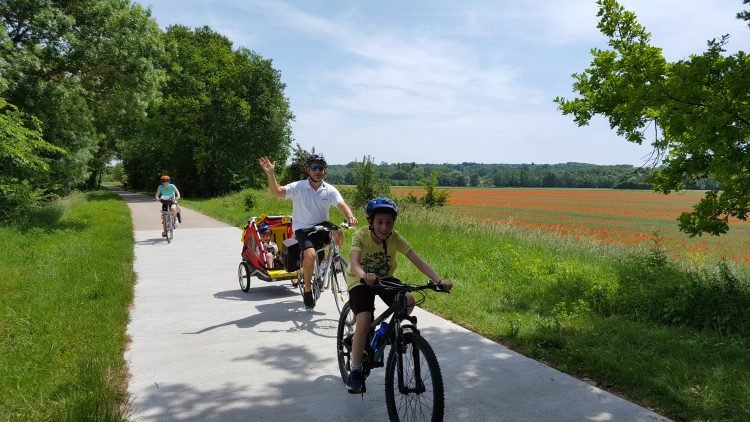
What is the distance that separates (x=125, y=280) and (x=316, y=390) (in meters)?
5.43

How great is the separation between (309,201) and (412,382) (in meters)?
3.56

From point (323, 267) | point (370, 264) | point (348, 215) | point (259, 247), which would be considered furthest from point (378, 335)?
point (259, 247)

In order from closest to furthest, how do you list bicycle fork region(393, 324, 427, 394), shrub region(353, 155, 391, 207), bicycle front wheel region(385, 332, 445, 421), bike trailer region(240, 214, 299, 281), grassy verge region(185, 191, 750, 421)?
bicycle front wheel region(385, 332, 445, 421), bicycle fork region(393, 324, 427, 394), grassy verge region(185, 191, 750, 421), bike trailer region(240, 214, 299, 281), shrub region(353, 155, 391, 207)

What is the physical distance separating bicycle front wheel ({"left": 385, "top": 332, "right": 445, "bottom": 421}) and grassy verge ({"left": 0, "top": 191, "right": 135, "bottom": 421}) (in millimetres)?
1883

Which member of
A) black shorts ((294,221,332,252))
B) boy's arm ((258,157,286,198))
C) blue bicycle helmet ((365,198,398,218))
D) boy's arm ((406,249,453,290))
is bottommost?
black shorts ((294,221,332,252))

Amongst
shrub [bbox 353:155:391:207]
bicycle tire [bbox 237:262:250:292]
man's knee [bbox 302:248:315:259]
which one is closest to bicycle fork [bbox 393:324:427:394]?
man's knee [bbox 302:248:315:259]

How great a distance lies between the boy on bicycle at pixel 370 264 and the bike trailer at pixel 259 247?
11.8 ft

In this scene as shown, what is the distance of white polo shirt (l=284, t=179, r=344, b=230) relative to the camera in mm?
6512

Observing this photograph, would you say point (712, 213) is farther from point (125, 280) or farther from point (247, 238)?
point (125, 280)

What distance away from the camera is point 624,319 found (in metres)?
6.29

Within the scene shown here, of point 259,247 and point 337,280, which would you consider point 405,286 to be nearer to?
point 337,280

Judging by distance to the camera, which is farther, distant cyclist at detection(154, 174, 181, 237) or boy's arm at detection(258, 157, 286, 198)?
distant cyclist at detection(154, 174, 181, 237)

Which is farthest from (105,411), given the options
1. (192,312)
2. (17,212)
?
(17,212)

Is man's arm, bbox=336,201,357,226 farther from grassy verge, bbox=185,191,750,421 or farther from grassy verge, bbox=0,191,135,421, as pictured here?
grassy verge, bbox=0,191,135,421
